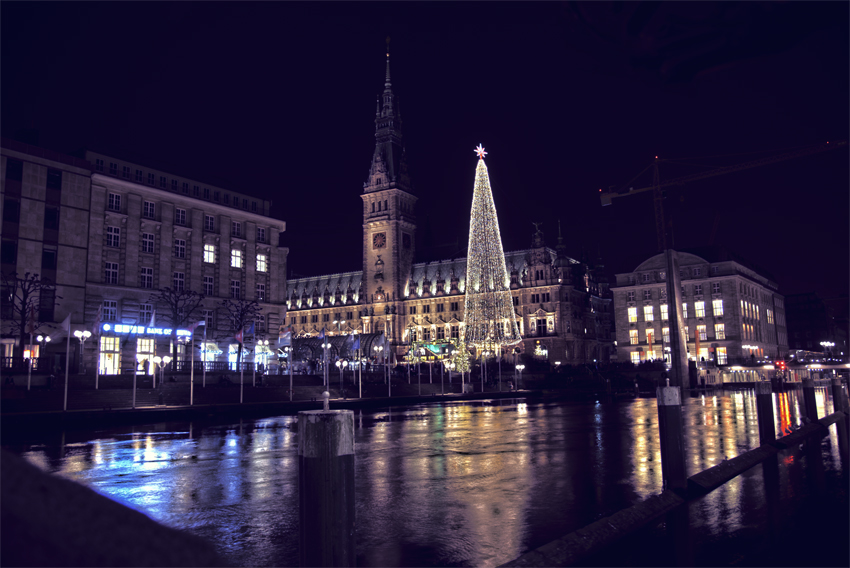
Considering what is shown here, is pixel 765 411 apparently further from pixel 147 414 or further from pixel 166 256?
pixel 166 256

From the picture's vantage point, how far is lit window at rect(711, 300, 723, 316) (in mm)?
131625

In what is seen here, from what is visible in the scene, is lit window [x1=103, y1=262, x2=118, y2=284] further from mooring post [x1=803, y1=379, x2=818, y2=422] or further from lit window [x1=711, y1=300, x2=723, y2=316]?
lit window [x1=711, y1=300, x2=723, y2=316]

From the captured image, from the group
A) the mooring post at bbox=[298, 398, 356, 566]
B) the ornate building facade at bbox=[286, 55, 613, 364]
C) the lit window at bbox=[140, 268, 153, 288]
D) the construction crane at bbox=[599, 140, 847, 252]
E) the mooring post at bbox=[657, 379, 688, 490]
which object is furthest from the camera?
the ornate building facade at bbox=[286, 55, 613, 364]

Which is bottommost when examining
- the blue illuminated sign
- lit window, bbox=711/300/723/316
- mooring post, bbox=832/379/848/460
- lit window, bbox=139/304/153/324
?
mooring post, bbox=832/379/848/460

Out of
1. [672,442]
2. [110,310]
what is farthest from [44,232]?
[672,442]

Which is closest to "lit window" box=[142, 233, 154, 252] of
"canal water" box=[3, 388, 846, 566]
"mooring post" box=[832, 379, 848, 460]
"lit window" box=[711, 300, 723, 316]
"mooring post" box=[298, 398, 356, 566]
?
"canal water" box=[3, 388, 846, 566]

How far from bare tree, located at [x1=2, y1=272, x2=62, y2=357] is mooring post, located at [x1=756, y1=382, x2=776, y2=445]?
55780 mm

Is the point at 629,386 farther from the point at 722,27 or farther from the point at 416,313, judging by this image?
the point at 722,27

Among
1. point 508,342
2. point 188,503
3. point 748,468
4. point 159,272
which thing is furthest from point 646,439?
point 159,272

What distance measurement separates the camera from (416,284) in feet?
529

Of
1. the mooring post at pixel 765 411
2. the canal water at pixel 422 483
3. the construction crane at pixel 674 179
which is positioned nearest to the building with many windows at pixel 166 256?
the canal water at pixel 422 483

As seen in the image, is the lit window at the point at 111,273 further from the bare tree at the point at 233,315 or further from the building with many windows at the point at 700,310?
the building with many windows at the point at 700,310

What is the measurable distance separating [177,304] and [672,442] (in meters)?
69.5

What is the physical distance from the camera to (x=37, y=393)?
132ft
